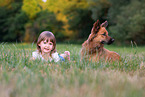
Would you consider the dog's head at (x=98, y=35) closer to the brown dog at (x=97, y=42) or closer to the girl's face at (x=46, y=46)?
the brown dog at (x=97, y=42)

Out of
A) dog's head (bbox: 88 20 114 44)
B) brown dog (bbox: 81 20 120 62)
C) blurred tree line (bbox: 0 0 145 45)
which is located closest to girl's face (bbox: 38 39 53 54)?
brown dog (bbox: 81 20 120 62)

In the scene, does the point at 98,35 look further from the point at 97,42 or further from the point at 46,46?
the point at 46,46

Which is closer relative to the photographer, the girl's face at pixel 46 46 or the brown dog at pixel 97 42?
the brown dog at pixel 97 42

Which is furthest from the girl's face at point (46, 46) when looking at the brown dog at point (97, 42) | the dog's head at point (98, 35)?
the dog's head at point (98, 35)

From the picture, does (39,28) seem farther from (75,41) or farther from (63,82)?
(63,82)

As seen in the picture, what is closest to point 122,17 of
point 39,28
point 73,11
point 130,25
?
point 130,25

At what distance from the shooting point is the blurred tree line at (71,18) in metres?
14.7

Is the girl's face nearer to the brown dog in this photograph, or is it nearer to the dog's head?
the brown dog

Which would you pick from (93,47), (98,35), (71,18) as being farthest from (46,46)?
(71,18)

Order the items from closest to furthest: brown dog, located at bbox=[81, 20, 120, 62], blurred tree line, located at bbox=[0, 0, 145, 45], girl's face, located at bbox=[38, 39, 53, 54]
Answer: brown dog, located at bbox=[81, 20, 120, 62], girl's face, located at bbox=[38, 39, 53, 54], blurred tree line, located at bbox=[0, 0, 145, 45]

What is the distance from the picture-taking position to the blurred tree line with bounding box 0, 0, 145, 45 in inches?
577

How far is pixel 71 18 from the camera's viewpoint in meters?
21.0

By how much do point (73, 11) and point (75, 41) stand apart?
11.9ft

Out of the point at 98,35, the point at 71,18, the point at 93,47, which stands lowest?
the point at 93,47
